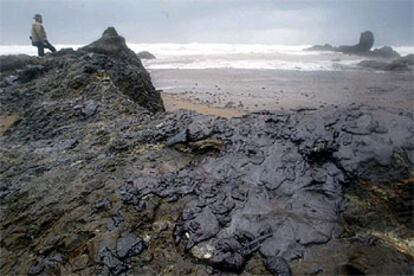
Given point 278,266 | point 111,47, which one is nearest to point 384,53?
point 111,47

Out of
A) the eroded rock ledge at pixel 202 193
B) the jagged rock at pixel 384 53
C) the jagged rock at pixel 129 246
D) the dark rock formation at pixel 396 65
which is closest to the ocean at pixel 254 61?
the dark rock formation at pixel 396 65

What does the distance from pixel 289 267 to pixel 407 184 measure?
3.73ft

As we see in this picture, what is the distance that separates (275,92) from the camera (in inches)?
468

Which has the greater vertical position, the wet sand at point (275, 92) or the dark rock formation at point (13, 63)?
the dark rock formation at point (13, 63)

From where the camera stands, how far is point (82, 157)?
12.1 ft

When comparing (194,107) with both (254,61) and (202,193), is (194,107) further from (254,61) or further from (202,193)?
(254,61)

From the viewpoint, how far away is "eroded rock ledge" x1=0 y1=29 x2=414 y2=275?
7.81 ft

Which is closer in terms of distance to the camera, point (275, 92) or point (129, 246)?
point (129, 246)

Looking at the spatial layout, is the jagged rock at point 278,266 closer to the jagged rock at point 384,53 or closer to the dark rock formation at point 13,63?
the dark rock formation at point 13,63

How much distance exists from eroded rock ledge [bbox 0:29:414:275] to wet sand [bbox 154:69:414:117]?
200 inches

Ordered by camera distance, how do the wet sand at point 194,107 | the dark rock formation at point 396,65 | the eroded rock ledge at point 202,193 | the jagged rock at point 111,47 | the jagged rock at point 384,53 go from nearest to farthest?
the eroded rock ledge at point 202,193 < the wet sand at point 194,107 < the jagged rock at point 111,47 < the dark rock formation at point 396,65 < the jagged rock at point 384,53

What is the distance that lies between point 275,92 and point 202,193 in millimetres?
9545

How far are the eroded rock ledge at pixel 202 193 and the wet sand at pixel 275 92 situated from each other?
5.09 metres

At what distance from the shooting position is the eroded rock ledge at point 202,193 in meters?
2.38
